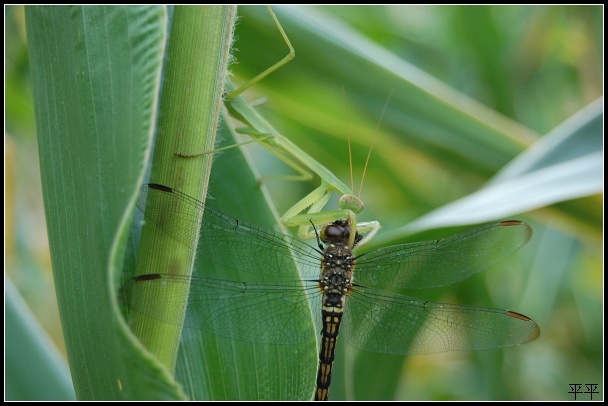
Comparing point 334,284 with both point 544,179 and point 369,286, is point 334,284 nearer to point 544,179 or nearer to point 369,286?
point 369,286

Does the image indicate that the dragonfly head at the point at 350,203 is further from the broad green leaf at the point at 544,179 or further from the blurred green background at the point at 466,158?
the blurred green background at the point at 466,158

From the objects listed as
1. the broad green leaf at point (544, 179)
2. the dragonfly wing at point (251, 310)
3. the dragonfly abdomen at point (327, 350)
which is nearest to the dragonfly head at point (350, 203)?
the broad green leaf at point (544, 179)

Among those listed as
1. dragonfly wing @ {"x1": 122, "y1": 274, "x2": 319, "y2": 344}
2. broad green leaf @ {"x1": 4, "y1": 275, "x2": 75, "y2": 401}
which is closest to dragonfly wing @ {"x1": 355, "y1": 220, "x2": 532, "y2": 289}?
dragonfly wing @ {"x1": 122, "y1": 274, "x2": 319, "y2": 344}

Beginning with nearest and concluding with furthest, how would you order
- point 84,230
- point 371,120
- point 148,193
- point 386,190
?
1. point 84,230
2. point 148,193
3. point 371,120
4. point 386,190

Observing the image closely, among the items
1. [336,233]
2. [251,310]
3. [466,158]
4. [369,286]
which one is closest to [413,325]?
[369,286]

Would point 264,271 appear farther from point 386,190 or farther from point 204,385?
point 386,190

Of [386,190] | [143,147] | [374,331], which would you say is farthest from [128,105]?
[386,190]
